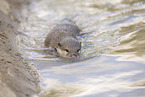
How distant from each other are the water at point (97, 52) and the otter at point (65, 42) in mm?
165

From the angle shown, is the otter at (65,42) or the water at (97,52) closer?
the water at (97,52)

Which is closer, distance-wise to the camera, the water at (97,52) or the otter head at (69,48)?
the water at (97,52)

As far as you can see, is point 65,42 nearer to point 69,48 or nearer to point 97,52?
point 69,48

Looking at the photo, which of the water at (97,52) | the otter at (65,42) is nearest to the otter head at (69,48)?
the otter at (65,42)

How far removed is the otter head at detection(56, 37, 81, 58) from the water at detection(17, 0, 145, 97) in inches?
6.0

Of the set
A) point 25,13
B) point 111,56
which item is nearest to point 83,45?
point 111,56

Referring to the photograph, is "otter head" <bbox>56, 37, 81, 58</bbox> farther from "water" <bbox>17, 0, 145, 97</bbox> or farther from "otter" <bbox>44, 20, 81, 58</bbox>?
"water" <bbox>17, 0, 145, 97</bbox>

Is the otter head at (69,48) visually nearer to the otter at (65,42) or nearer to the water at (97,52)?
the otter at (65,42)

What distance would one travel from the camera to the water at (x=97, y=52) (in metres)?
2.47

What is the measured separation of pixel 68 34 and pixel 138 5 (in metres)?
3.13

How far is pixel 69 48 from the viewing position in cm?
373

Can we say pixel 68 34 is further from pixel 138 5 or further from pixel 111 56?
pixel 138 5

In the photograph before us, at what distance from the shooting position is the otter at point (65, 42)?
12.1 feet

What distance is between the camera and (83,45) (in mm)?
4312
